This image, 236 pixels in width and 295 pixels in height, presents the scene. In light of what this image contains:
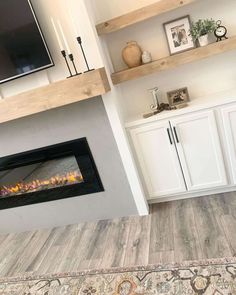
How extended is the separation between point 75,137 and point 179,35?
48.1 inches

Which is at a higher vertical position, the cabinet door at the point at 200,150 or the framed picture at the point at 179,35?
the framed picture at the point at 179,35

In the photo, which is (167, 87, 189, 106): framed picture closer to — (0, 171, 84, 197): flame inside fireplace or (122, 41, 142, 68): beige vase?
(122, 41, 142, 68): beige vase

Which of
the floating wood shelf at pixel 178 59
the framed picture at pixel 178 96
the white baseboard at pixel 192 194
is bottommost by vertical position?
the white baseboard at pixel 192 194

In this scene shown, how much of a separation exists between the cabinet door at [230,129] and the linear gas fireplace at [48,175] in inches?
44.5

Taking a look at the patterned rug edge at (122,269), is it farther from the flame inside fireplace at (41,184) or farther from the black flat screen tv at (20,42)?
the black flat screen tv at (20,42)

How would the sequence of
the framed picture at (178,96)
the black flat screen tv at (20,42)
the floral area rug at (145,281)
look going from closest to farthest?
the floral area rug at (145,281) < the black flat screen tv at (20,42) < the framed picture at (178,96)

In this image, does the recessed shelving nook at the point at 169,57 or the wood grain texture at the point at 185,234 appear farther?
the recessed shelving nook at the point at 169,57

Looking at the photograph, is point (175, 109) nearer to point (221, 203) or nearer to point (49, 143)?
point (221, 203)

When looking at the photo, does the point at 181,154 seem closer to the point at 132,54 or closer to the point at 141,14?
the point at 132,54

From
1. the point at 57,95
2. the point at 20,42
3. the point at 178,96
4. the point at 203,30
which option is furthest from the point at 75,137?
the point at 203,30

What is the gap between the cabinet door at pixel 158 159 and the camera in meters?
2.19

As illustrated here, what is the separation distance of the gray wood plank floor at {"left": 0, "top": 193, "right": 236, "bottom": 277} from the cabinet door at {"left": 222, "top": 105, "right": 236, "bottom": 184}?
399 mm

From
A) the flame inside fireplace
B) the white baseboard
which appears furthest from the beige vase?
the white baseboard

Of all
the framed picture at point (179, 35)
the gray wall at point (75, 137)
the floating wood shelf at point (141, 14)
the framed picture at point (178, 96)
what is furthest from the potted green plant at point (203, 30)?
the gray wall at point (75, 137)
